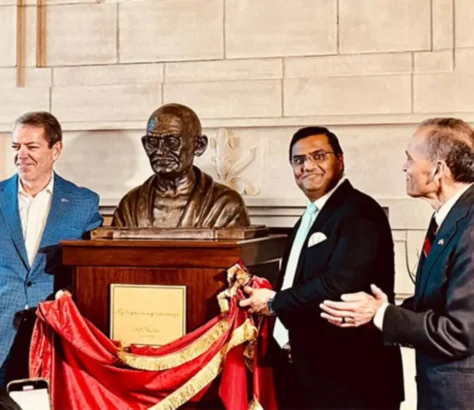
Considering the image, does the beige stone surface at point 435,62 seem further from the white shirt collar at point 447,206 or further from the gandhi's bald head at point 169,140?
the white shirt collar at point 447,206

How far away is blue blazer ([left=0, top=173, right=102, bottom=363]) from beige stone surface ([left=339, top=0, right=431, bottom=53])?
5.97 feet

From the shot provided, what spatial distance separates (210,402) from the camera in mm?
3229

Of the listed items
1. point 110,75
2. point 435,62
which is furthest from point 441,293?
point 110,75

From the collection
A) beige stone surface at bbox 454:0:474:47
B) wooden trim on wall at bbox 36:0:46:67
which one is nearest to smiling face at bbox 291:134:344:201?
beige stone surface at bbox 454:0:474:47

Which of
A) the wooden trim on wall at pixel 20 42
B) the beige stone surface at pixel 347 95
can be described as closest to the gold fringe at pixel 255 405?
the beige stone surface at pixel 347 95

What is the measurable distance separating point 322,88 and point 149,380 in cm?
204

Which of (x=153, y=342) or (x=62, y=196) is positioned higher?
(x=62, y=196)

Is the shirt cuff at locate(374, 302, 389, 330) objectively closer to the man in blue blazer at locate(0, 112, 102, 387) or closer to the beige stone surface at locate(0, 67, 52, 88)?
the man in blue blazer at locate(0, 112, 102, 387)

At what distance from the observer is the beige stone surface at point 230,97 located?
14.7 feet

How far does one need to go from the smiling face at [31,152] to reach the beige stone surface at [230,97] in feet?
3.76

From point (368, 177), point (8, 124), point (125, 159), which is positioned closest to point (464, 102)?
point (368, 177)

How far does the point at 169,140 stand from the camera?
3410 millimetres

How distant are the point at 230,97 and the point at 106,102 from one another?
749 mm

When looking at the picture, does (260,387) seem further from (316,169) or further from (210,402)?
A: (316,169)
